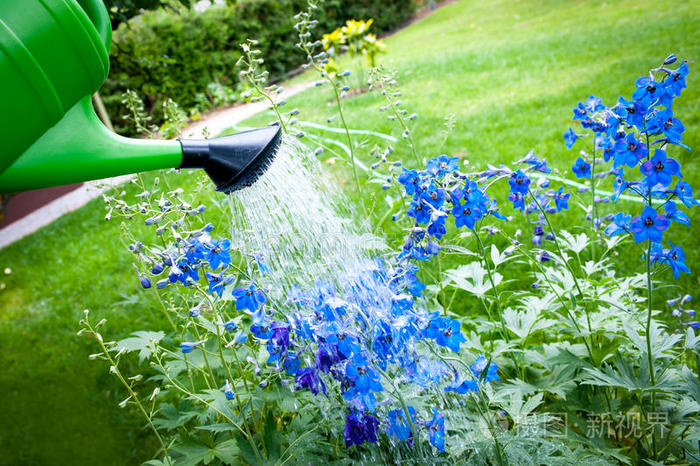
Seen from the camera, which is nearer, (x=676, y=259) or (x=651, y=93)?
(x=651, y=93)

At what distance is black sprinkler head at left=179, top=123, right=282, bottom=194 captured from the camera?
4.47 feet

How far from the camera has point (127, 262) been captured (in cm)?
479

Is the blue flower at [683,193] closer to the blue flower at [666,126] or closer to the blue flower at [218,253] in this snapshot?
the blue flower at [666,126]

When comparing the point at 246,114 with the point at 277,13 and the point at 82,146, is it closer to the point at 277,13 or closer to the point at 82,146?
the point at 277,13

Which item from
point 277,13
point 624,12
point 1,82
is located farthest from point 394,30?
point 1,82

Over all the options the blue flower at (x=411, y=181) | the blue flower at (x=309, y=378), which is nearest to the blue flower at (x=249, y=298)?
the blue flower at (x=309, y=378)

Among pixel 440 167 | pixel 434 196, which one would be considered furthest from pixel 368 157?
pixel 434 196

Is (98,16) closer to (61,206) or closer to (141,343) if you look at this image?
(141,343)

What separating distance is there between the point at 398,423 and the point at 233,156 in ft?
3.04

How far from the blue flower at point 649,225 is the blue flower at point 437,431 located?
81 centimetres

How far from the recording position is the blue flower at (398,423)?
1.59m

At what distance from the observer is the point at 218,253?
5.11 ft

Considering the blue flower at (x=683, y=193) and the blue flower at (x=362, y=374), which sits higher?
the blue flower at (x=683, y=193)

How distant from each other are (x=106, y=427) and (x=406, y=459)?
213 cm
